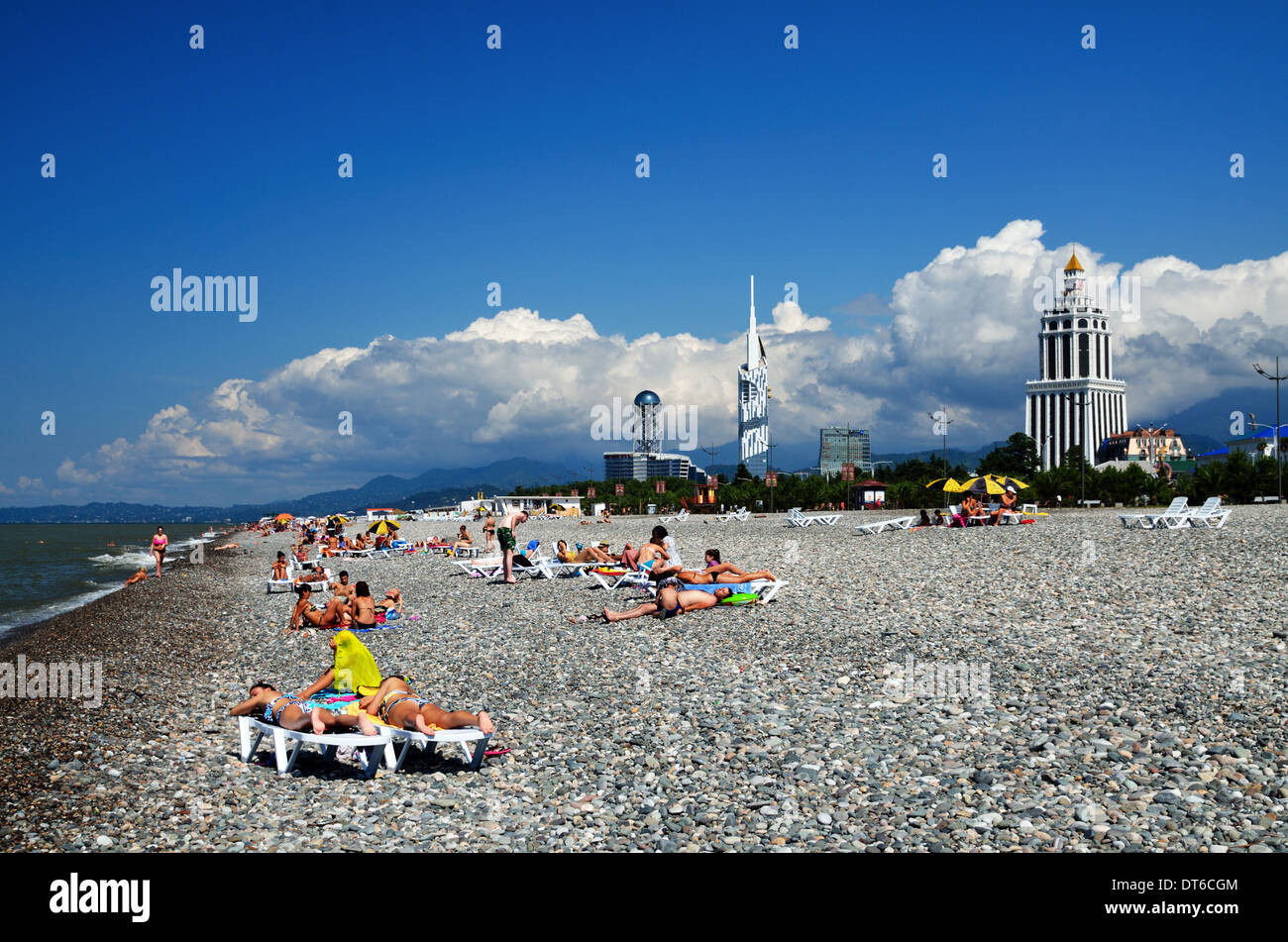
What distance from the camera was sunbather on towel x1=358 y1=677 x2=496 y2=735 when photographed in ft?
24.5

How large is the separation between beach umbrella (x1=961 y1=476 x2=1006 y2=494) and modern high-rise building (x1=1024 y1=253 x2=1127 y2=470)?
144329 millimetres

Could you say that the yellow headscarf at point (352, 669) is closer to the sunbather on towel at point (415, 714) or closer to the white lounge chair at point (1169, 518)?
the sunbather on towel at point (415, 714)

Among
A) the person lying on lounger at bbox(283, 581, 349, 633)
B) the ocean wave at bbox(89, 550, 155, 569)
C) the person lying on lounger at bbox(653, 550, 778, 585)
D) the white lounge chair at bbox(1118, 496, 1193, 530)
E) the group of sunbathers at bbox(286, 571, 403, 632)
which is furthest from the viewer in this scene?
the ocean wave at bbox(89, 550, 155, 569)

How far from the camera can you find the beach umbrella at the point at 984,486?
127 feet

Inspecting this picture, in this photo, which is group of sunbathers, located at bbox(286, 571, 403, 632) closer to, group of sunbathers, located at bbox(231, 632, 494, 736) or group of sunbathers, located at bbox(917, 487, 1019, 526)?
group of sunbathers, located at bbox(231, 632, 494, 736)

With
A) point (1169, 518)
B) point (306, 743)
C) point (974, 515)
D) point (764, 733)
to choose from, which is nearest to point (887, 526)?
point (974, 515)

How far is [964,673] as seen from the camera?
388 inches

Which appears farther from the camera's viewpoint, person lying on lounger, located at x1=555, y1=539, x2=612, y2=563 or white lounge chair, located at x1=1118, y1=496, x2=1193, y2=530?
white lounge chair, located at x1=1118, y1=496, x2=1193, y2=530

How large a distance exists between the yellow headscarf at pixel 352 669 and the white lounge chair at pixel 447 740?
1.09 m

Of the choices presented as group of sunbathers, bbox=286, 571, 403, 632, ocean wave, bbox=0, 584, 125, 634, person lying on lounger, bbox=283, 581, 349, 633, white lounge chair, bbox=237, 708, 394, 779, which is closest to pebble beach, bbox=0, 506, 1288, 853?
white lounge chair, bbox=237, 708, 394, 779

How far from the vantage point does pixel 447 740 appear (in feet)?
23.7

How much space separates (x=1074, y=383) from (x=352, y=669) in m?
185

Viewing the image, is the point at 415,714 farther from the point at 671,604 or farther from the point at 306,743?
the point at 671,604
